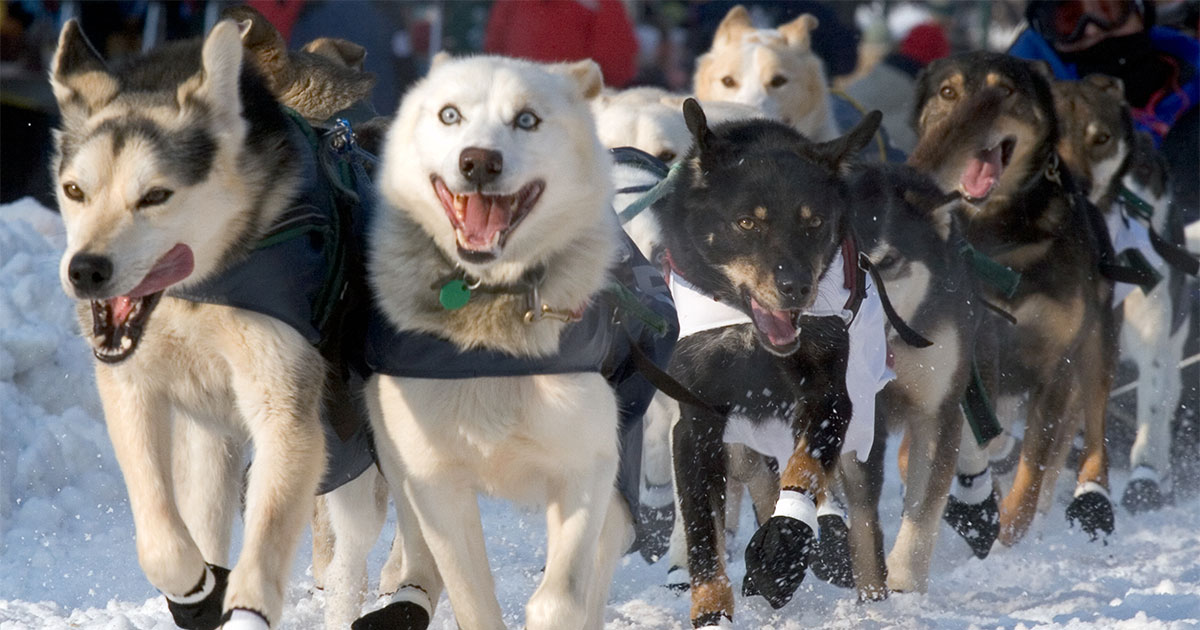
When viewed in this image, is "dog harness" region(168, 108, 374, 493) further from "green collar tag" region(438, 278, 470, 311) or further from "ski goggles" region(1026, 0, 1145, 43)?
"ski goggles" region(1026, 0, 1145, 43)

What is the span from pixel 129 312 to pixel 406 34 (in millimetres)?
8285

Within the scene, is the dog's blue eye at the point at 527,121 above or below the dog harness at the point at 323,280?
above

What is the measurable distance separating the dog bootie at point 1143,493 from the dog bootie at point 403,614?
11.4 feet

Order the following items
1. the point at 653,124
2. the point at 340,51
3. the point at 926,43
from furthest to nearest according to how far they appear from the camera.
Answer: the point at 926,43 → the point at 653,124 → the point at 340,51

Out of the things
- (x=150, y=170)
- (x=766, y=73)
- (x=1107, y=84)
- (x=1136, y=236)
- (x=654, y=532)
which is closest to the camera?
(x=150, y=170)

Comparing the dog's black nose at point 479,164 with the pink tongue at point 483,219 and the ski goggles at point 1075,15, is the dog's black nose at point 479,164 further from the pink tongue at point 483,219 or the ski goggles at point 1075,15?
the ski goggles at point 1075,15

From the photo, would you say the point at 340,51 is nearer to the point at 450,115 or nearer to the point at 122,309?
the point at 450,115

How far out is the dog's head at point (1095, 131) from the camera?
6.05m

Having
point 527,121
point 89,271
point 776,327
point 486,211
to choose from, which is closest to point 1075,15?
point 776,327

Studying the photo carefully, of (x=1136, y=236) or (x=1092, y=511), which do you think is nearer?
(x=1092, y=511)

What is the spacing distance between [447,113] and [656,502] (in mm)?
2262

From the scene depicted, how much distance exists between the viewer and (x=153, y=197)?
281 cm

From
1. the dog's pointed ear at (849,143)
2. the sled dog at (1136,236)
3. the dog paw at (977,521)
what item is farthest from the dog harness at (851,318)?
the sled dog at (1136,236)

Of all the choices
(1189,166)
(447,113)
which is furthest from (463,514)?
(1189,166)
